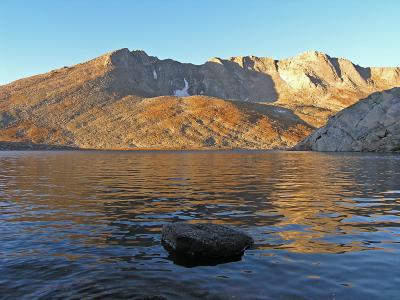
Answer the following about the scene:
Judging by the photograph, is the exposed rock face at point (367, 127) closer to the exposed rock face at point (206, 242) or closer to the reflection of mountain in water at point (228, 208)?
the reflection of mountain in water at point (228, 208)

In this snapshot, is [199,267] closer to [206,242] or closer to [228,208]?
[206,242]

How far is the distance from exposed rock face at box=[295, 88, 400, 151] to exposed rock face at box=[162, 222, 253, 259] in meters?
116

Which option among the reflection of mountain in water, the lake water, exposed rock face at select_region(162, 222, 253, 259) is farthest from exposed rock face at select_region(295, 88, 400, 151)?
exposed rock face at select_region(162, 222, 253, 259)

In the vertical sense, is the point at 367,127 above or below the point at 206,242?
above

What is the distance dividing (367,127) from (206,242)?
12466 cm

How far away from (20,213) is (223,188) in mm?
17403

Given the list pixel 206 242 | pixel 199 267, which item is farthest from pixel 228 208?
pixel 199 267

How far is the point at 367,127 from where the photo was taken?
128 meters

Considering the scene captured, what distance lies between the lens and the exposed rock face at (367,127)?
121875 mm

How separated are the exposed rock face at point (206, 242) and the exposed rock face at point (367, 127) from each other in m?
116

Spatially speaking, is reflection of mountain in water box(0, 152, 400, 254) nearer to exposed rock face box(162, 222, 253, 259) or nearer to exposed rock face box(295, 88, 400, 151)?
exposed rock face box(162, 222, 253, 259)

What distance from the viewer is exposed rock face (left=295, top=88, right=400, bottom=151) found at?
122 m

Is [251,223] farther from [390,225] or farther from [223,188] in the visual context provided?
[223,188]

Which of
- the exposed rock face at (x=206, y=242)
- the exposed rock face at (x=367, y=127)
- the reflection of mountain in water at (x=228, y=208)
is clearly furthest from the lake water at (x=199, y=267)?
the exposed rock face at (x=367, y=127)
